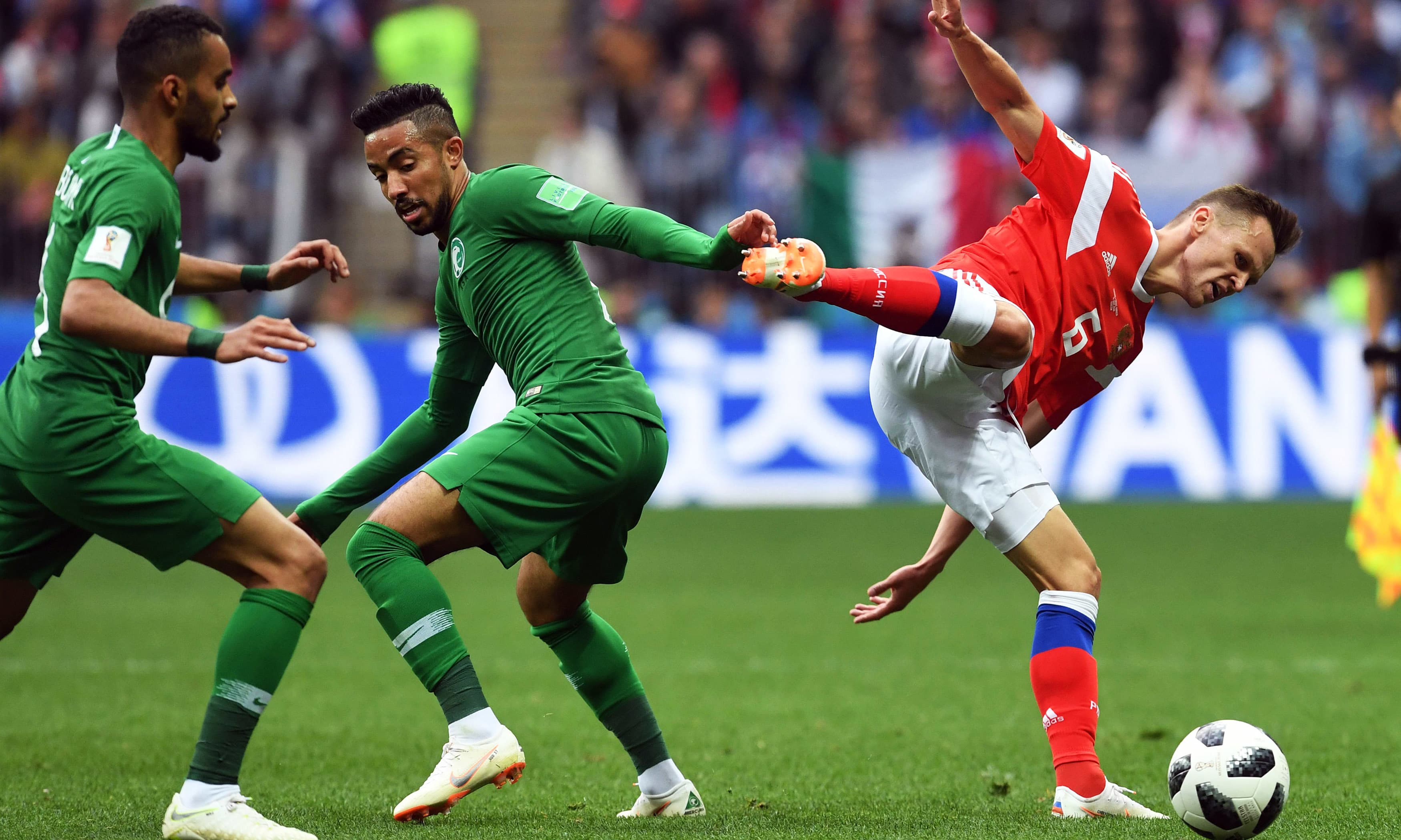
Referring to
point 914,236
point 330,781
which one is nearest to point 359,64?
point 914,236

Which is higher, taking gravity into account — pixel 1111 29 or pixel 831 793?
pixel 1111 29

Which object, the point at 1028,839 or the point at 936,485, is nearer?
the point at 1028,839

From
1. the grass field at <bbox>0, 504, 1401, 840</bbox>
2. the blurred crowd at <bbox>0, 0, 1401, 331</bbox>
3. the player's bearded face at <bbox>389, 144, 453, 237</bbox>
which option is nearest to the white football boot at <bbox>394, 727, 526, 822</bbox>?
the grass field at <bbox>0, 504, 1401, 840</bbox>

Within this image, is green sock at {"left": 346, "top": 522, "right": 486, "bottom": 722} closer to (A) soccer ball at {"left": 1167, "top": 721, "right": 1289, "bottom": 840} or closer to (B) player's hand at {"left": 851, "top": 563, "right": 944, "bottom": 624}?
(B) player's hand at {"left": 851, "top": 563, "right": 944, "bottom": 624}

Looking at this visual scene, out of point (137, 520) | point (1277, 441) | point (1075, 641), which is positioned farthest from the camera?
point (1277, 441)

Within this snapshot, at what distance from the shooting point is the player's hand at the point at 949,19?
478 centimetres

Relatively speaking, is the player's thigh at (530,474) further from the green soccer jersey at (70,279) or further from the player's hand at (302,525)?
the green soccer jersey at (70,279)

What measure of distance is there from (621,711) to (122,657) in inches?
161

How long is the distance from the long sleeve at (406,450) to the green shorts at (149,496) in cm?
60

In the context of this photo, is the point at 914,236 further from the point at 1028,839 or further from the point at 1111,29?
the point at 1028,839

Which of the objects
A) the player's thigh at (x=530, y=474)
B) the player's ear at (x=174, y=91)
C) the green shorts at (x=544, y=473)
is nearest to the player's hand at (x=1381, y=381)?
the green shorts at (x=544, y=473)

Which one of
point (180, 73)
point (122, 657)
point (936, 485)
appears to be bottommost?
point (122, 657)

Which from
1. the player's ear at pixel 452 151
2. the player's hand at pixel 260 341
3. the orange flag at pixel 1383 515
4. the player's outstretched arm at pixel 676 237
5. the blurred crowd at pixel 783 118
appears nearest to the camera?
the player's hand at pixel 260 341

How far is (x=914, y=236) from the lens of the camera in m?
14.7
